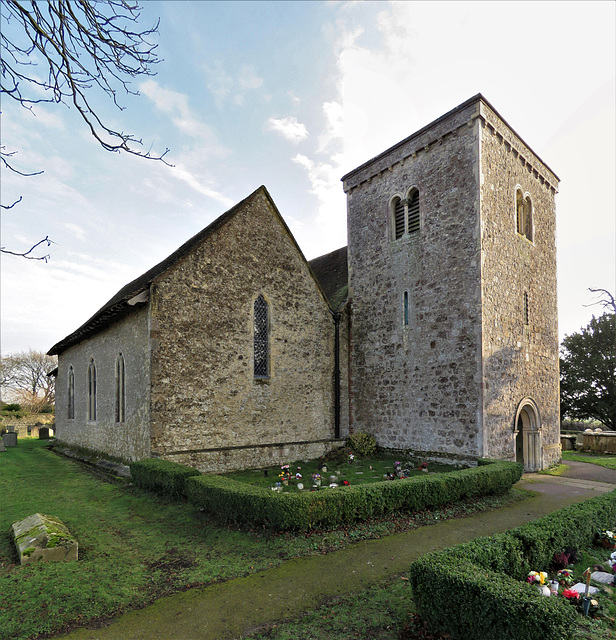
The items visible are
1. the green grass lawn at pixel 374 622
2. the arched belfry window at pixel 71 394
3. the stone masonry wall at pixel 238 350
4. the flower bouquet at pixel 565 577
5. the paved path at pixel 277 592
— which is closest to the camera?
the green grass lawn at pixel 374 622

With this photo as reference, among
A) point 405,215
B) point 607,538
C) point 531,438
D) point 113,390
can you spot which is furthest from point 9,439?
point 607,538

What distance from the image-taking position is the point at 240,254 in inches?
588

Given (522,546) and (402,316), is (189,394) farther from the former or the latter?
(522,546)

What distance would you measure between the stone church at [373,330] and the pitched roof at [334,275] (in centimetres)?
37

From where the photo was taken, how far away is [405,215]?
16.6 metres

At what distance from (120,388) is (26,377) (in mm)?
45567

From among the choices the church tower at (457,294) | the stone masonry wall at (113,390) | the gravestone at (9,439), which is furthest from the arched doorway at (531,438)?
the gravestone at (9,439)

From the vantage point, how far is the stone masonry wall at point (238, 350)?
12859 millimetres

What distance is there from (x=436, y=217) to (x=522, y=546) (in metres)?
11.5

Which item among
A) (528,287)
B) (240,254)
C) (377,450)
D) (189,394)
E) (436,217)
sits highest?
(436,217)

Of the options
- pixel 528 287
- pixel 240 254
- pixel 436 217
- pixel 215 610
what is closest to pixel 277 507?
pixel 215 610

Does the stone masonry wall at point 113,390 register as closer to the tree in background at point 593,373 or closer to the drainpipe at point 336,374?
the drainpipe at point 336,374

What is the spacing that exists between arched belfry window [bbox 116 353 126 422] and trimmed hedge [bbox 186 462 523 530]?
633 cm

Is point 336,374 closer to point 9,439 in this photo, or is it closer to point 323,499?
point 323,499
